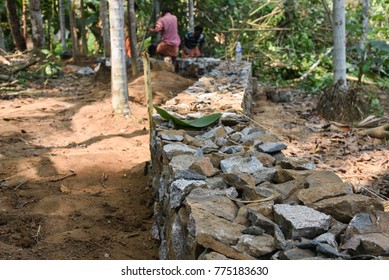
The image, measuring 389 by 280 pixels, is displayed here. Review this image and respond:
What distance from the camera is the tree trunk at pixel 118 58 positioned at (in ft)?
22.1

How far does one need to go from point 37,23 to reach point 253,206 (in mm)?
10418

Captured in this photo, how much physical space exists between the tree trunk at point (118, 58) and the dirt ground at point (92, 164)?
0.19 metres

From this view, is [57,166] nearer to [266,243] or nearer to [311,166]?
[311,166]

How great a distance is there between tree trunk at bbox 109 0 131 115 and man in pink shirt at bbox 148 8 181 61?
3.47 meters

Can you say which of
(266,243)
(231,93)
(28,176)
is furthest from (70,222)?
(231,93)

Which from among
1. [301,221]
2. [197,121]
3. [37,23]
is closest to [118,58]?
[197,121]

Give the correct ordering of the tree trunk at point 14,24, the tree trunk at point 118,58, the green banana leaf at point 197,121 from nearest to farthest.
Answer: the green banana leaf at point 197,121 < the tree trunk at point 118,58 < the tree trunk at point 14,24

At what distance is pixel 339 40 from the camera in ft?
26.9

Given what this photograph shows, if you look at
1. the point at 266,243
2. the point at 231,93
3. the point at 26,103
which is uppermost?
the point at 266,243

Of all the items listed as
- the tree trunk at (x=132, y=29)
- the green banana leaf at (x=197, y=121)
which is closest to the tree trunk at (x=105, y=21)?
the tree trunk at (x=132, y=29)

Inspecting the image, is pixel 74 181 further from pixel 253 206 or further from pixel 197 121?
pixel 253 206

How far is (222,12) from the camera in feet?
47.0

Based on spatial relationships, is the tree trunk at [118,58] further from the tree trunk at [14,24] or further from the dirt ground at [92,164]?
the tree trunk at [14,24]

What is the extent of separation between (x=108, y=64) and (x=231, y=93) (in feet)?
16.7
